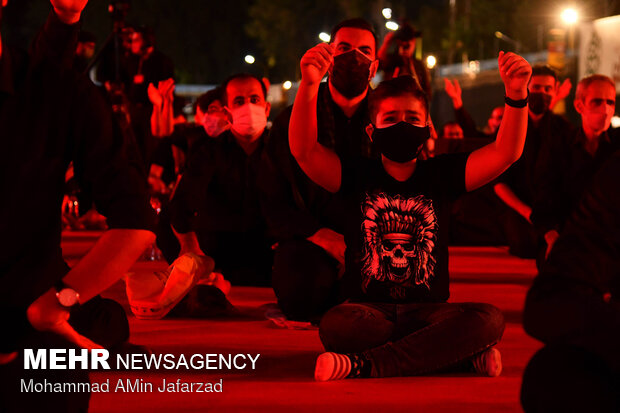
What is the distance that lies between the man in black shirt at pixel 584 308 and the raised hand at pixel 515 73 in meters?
0.96

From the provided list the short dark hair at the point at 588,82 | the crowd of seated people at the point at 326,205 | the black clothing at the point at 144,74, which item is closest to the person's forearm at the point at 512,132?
the crowd of seated people at the point at 326,205

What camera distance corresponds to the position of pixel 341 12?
70.2 metres

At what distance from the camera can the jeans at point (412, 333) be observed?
3910 millimetres

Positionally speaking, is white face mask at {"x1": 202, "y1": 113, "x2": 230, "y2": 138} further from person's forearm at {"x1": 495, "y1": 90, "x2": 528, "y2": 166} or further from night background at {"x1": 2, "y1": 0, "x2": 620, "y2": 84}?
night background at {"x1": 2, "y1": 0, "x2": 620, "y2": 84}

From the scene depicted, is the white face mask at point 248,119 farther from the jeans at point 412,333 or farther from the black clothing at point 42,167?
the black clothing at point 42,167

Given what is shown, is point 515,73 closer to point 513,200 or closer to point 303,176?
point 303,176

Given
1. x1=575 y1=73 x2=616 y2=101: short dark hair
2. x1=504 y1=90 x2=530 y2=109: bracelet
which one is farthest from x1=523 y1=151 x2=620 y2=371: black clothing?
x1=575 y1=73 x2=616 y2=101: short dark hair

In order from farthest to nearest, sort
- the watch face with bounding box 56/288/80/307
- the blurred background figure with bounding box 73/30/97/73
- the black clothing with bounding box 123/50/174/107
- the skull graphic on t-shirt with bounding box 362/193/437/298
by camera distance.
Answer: the black clothing with bounding box 123/50/174/107 < the blurred background figure with bounding box 73/30/97/73 < the skull graphic on t-shirt with bounding box 362/193/437/298 < the watch face with bounding box 56/288/80/307

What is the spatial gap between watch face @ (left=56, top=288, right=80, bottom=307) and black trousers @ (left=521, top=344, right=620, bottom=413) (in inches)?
47.5

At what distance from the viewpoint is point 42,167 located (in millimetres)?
2521

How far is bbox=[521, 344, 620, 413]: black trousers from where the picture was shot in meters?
2.60

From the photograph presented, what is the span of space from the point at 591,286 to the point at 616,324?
4.6 inches

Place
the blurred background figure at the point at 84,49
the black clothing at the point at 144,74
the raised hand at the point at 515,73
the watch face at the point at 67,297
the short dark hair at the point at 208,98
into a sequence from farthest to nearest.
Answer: the black clothing at the point at 144,74 < the blurred background figure at the point at 84,49 < the short dark hair at the point at 208,98 < the raised hand at the point at 515,73 < the watch face at the point at 67,297

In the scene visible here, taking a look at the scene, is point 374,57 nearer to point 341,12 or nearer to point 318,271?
point 318,271
